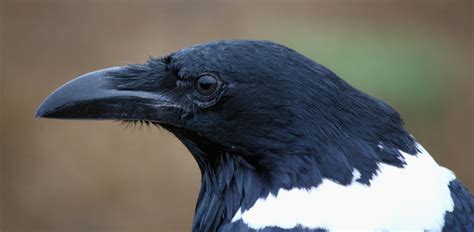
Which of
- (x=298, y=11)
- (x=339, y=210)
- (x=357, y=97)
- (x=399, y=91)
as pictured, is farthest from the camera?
(x=298, y=11)

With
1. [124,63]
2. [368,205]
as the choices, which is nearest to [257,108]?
[368,205]

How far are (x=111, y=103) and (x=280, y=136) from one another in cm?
71

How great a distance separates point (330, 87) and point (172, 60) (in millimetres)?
651

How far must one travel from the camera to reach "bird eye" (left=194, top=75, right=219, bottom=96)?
3281 mm

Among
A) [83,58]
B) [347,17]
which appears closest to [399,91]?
[347,17]

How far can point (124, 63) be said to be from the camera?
9.30 metres

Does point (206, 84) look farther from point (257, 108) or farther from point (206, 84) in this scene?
point (257, 108)

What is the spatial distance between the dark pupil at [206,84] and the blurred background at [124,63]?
4.85 m

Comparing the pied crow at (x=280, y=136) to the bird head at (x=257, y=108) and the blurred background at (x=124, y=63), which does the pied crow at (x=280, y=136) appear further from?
→ the blurred background at (x=124, y=63)

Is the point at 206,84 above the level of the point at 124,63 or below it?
above

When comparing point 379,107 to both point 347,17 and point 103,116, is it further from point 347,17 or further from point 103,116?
point 347,17

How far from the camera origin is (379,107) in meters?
3.31

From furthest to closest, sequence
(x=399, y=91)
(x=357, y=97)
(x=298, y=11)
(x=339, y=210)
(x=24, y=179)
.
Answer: (x=298, y=11) < (x=24, y=179) < (x=399, y=91) < (x=357, y=97) < (x=339, y=210)

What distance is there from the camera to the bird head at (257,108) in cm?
320
